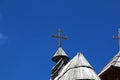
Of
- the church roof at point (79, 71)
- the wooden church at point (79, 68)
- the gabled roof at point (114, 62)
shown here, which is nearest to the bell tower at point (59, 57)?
the wooden church at point (79, 68)

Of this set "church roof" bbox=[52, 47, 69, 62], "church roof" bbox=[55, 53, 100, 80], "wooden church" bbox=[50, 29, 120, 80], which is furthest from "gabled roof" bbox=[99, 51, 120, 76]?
"church roof" bbox=[52, 47, 69, 62]

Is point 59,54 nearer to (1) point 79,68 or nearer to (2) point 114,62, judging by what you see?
(2) point 114,62

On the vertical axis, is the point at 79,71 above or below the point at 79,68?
below

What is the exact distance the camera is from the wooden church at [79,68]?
57.3 ft

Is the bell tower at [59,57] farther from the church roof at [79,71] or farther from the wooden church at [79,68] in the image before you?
the church roof at [79,71]

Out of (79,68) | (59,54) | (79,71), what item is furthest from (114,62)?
(59,54)

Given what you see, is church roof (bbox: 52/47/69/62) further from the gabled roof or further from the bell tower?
the gabled roof

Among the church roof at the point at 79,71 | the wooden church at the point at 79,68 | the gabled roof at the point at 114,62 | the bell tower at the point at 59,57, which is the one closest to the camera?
the church roof at the point at 79,71

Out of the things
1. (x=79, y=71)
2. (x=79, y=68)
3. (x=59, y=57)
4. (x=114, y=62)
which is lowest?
(x=79, y=71)

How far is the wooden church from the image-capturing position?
17.5 metres

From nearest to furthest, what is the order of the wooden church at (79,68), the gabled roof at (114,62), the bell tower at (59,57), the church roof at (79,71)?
the church roof at (79,71)
the wooden church at (79,68)
the gabled roof at (114,62)
the bell tower at (59,57)

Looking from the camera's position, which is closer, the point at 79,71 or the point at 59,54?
the point at 79,71

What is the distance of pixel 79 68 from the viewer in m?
18.1

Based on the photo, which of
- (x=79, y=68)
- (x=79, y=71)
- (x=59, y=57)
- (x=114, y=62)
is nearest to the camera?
(x=79, y=71)
